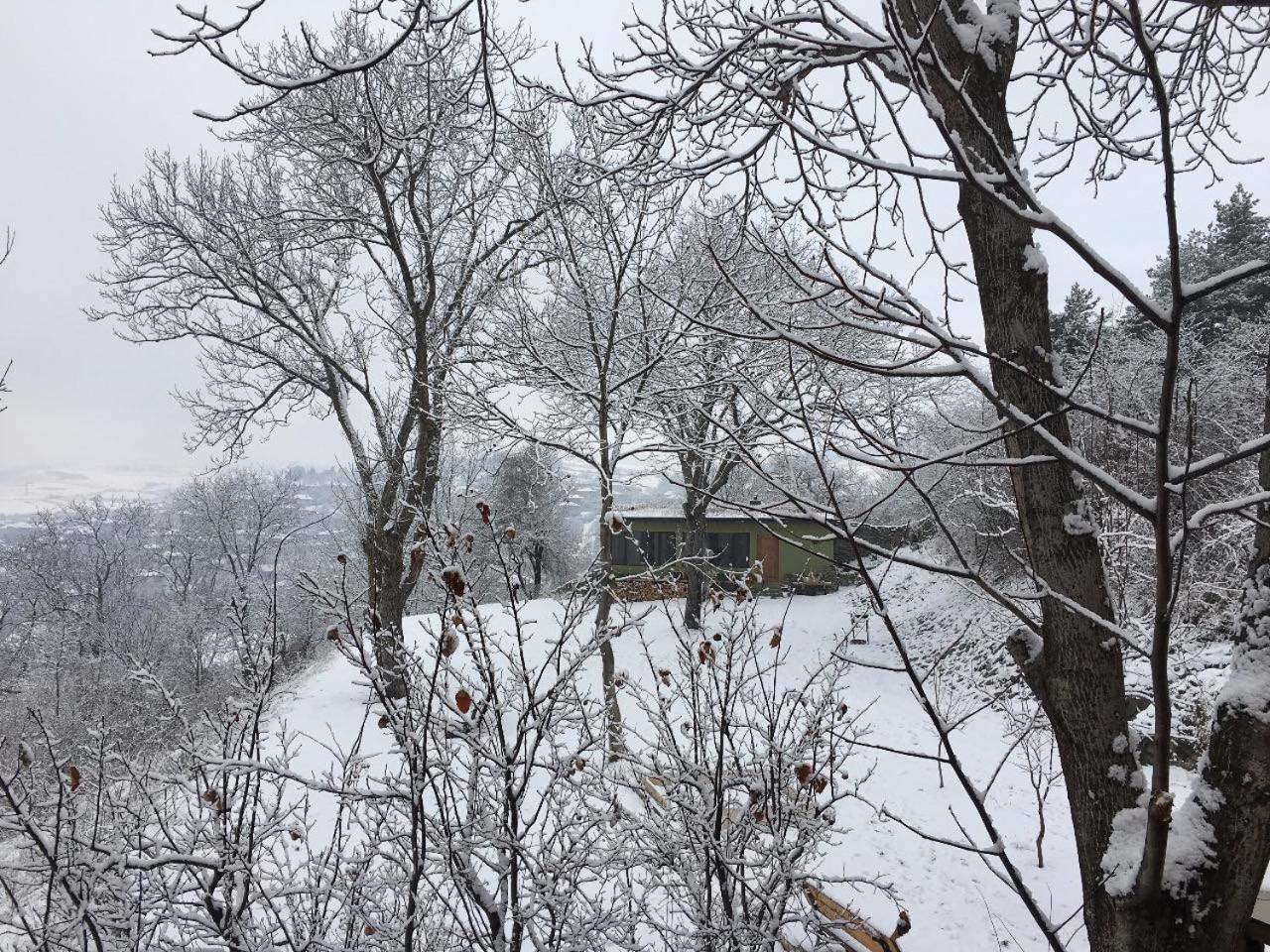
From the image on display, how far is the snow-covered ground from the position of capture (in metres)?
4.70

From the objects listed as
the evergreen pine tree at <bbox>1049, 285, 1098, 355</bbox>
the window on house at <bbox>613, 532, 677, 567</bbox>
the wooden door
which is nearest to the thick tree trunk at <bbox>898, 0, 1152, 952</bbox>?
the evergreen pine tree at <bbox>1049, 285, 1098, 355</bbox>

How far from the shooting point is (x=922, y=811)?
6742 mm

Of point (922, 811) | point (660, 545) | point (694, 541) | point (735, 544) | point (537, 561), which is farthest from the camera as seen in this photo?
point (537, 561)

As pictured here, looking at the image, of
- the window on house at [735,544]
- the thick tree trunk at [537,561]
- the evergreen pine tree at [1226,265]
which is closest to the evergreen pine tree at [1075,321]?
the evergreen pine tree at [1226,265]

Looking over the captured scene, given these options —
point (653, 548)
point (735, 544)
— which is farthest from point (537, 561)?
point (735, 544)

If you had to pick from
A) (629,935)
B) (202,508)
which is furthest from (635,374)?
(202,508)

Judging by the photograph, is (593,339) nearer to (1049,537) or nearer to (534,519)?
(1049,537)

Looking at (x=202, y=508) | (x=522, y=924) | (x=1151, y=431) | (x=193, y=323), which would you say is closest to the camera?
(x=1151, y=431)

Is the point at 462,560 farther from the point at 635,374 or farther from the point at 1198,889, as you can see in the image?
the point at 635,374

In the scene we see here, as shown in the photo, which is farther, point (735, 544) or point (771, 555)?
point (735, 544)

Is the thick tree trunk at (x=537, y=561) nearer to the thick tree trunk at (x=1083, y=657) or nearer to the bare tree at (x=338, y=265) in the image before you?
the bare tree at (x=338, y=265)

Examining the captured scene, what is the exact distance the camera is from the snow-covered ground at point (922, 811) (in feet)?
15.4

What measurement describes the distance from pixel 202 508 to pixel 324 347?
22673 mm

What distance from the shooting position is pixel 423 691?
7.94 ft
